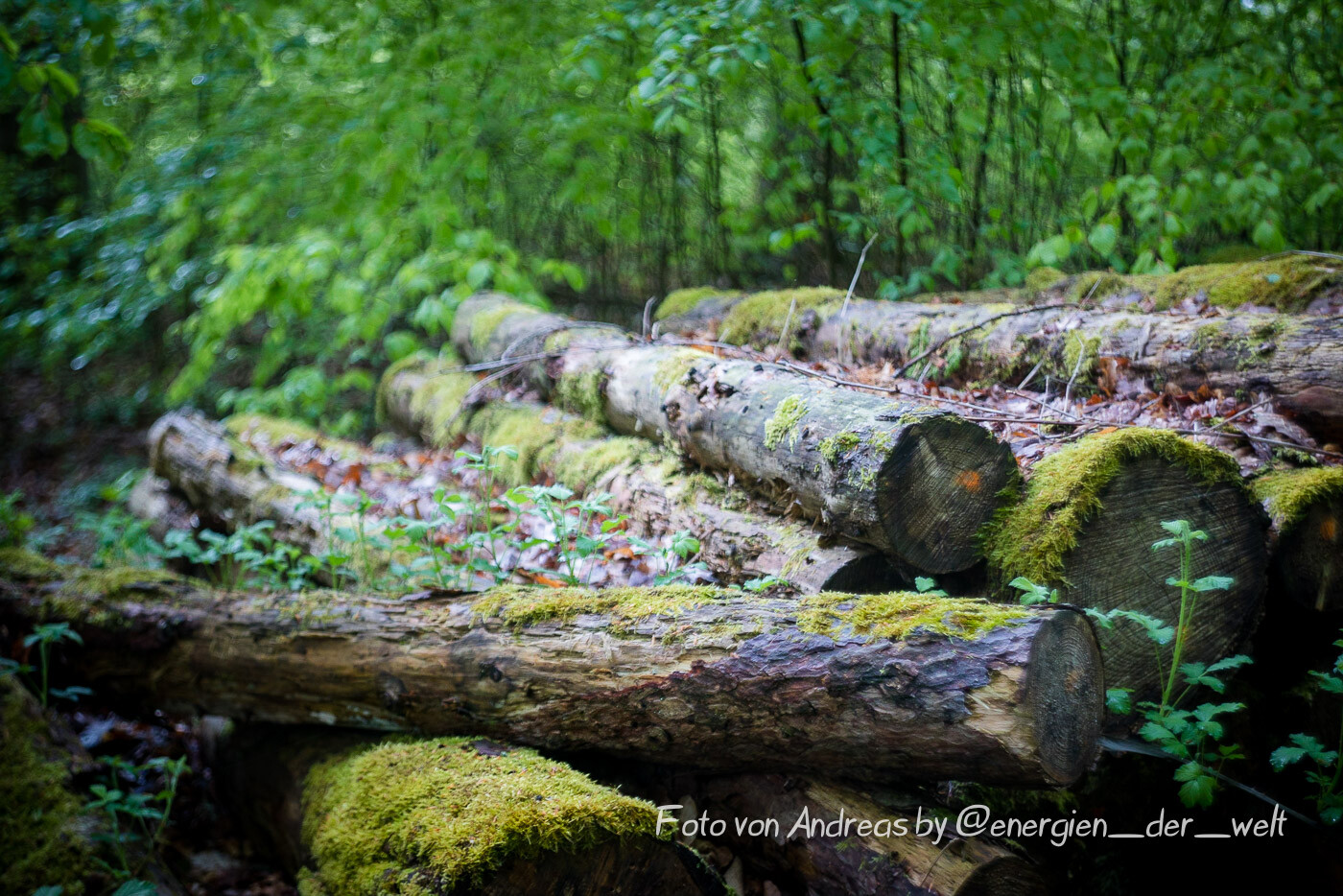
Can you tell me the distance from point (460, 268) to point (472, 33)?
89.4 inches

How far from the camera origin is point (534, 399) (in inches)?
212

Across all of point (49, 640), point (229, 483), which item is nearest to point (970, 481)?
point (49, 640)

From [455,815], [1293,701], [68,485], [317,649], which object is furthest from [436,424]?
[68,485]

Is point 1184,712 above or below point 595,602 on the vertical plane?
below

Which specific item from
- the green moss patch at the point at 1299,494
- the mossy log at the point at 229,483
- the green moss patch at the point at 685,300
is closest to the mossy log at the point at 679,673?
the mossy log at the point at 229,483

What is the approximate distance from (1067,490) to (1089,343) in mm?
1730

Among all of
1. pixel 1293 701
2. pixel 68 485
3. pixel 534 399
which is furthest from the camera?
pixel 68 485

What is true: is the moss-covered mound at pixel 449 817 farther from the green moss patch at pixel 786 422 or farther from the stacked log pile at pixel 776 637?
the green moss patch at pixel 786 422

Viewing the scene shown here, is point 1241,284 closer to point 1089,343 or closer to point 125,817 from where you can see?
point 1089,343

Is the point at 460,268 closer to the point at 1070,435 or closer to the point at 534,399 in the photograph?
the point at 534,399

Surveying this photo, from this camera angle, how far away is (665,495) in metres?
3.49

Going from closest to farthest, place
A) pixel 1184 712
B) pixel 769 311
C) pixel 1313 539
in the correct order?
pixel 1184 712, pixel 1313 539, pixel 769 311

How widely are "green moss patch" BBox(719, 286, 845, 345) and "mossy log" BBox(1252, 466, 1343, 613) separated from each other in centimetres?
286

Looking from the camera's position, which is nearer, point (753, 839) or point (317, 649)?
point (753, 839)
